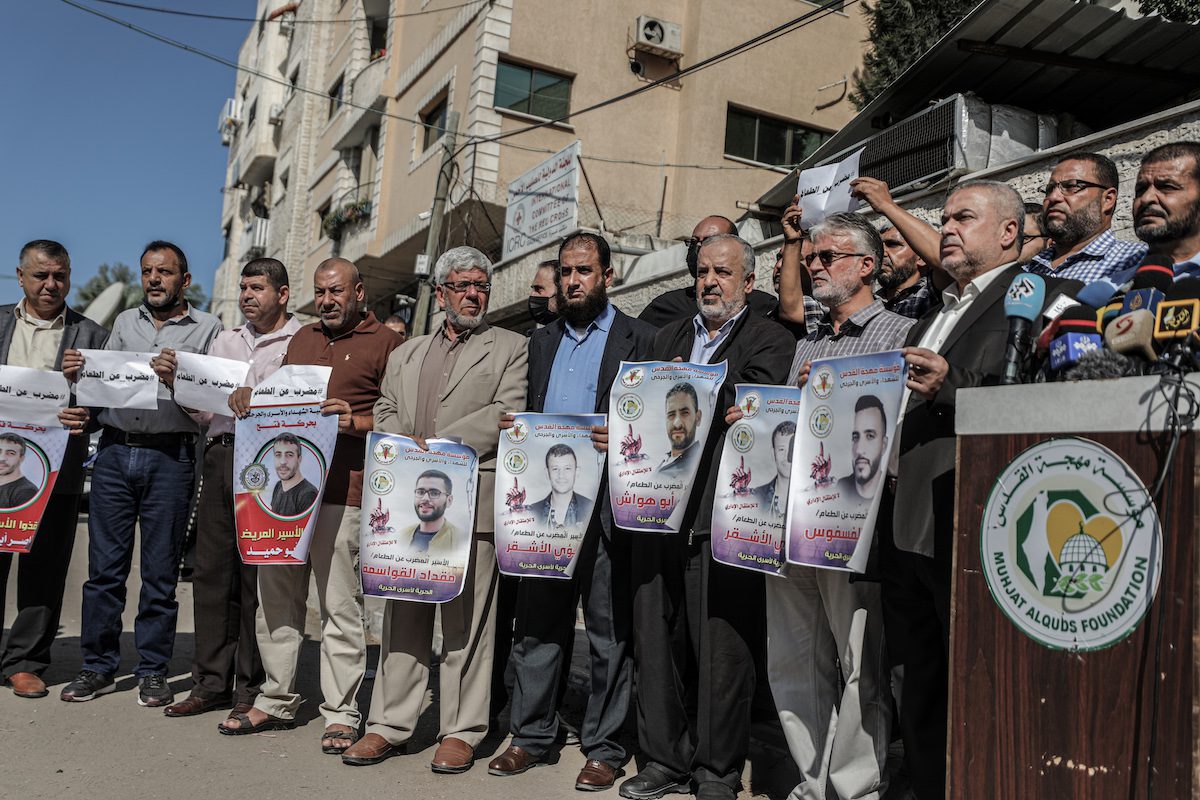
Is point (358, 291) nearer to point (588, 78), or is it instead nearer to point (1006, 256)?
point (1006, 256)

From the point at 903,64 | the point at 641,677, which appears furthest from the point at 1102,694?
the point at 903,64

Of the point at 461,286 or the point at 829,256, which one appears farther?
the point at 461,286

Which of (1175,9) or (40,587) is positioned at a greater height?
(1175,9)

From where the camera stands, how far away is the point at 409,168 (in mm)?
20047

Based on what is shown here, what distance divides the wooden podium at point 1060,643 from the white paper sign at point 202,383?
377 centimetres

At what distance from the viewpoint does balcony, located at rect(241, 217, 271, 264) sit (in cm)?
3199

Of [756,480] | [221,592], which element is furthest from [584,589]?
[221,592]

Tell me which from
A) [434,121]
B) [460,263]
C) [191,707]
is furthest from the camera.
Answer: [434,121]

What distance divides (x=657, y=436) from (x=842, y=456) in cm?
89

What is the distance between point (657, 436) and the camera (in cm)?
404

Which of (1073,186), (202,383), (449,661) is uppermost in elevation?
(1073,186)

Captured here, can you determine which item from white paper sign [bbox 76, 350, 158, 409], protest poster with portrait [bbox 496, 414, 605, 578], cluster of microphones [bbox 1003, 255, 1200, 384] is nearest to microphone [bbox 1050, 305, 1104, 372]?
cluster of microphones [bbox 1003, 255, 1200, 384]

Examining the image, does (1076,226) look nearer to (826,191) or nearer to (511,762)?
(826,191)

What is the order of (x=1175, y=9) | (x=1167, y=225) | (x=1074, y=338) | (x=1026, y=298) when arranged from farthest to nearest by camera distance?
(x=1175, y=9) → (x=1167, y=225) → (x=1026, y=298) → (x=1074, y=338)
